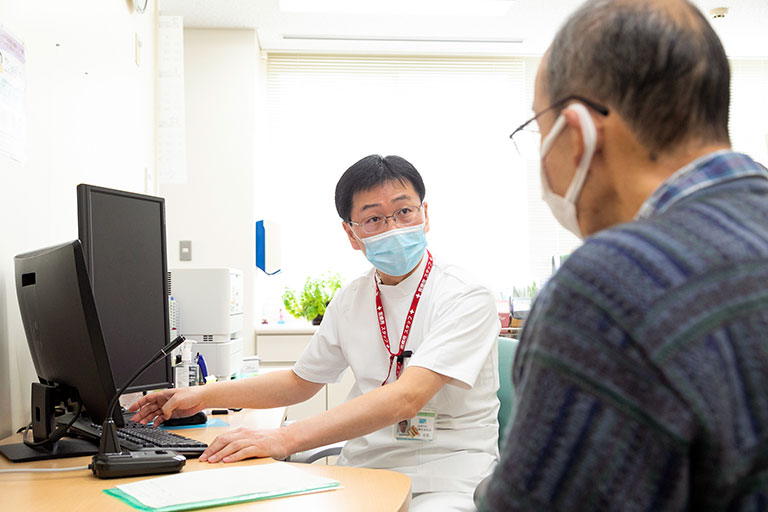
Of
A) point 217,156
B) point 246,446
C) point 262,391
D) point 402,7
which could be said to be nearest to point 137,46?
point 262,391

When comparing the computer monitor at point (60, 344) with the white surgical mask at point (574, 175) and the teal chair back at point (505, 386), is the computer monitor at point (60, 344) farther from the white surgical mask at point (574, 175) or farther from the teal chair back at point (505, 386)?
the teal chair back at point (505, 386)

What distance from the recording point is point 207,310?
→ 2.55 m

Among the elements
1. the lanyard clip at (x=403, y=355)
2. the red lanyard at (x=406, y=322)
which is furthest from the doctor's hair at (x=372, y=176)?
the lanyard clip at (x=403, y=355)

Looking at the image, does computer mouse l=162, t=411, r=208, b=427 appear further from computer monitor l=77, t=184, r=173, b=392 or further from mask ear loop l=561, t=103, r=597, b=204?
mask ear loop l=561, t=103, r=597, b=204

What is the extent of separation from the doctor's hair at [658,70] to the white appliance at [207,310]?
2.08 meters

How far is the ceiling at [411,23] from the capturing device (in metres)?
4.17

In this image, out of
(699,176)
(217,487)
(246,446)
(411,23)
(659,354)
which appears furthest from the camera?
(411,23)

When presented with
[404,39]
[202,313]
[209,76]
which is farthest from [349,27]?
[202,313]

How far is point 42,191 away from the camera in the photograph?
1.74 meters

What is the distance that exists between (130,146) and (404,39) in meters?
2.72

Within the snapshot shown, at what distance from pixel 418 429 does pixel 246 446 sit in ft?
1.53

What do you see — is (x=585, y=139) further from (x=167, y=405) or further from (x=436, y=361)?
(x=167, y=405)

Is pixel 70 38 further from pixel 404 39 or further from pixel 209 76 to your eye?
pixel 404 39

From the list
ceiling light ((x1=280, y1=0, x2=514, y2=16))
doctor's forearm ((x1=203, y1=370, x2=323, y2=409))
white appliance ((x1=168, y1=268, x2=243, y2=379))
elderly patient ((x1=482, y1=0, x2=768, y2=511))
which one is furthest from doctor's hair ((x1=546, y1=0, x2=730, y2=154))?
ceiling light ((x1=280, y1=0, x2=514, y2=16))
